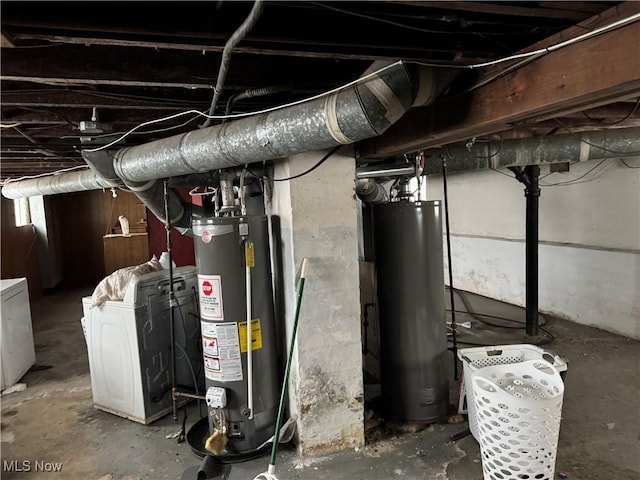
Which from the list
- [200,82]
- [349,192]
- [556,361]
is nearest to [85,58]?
[200,82]

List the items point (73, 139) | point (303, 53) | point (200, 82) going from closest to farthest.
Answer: point (303, 53), point (200, 82), point (73, 139)

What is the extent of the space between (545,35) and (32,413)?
12.5 feet

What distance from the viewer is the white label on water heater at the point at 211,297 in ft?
7.82

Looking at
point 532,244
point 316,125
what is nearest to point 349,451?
point 316,125

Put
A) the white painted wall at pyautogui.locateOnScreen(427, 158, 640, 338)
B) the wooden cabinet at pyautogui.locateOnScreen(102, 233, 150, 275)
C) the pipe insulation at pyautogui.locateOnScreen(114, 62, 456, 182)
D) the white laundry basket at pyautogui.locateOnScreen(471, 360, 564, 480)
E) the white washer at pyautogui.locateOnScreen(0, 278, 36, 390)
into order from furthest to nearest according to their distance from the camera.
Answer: the wooden cabinet at pyautogui.locateOnScreen(102, 233, 150, 275)
the white painted wall at pyautogui.locateOnScreen(427, 158, 640, 338)
the white washer at pyautogui.locateOnScreen(0, 278, 36, 390)
the white laundry basket at pyautogui.locateOnScreen(471, 360, 564, 480)
the pipe insulation at pyautogui.locateOnScreen(114, 62, 456, 182)

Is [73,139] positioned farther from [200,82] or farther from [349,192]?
[349,192]

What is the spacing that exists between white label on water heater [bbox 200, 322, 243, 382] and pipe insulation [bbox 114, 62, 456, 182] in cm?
88

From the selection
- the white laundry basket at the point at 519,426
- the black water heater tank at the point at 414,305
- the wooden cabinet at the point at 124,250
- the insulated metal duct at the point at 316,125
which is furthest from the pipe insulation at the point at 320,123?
the wooden cabinet at the point at 124,250

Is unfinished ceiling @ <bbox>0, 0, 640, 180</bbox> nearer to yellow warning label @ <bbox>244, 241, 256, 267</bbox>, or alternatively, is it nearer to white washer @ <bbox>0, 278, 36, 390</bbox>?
yellow warning label @ <bbox>244, 241, 256, 267</bbox>

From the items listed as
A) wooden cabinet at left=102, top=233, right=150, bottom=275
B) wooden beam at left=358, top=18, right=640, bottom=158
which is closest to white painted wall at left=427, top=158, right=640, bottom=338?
wooden beam at left=358, top=18, right=640, bottom=158

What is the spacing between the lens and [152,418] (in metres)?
2.92

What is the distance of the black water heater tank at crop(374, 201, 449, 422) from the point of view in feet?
8.63

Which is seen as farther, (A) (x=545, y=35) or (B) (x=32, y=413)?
(B) (x=32, y=413)

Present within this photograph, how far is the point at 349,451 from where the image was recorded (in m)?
2.44
